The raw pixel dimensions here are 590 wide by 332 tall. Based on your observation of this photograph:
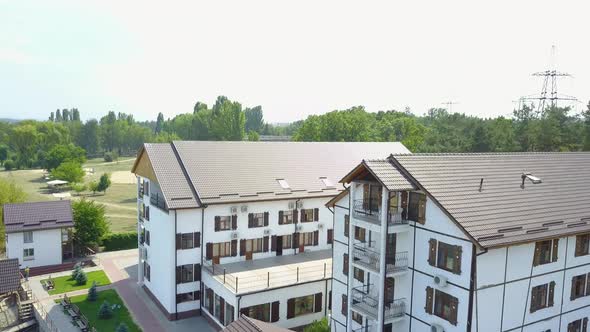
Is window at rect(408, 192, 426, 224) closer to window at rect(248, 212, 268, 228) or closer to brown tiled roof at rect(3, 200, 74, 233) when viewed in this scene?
window at rect(248, 212, 268, 228)

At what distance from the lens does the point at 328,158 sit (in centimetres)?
3862

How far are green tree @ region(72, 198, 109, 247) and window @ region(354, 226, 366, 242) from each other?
2786 cm

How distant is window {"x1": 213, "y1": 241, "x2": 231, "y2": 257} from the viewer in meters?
30.2

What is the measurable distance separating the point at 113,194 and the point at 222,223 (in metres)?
52.8

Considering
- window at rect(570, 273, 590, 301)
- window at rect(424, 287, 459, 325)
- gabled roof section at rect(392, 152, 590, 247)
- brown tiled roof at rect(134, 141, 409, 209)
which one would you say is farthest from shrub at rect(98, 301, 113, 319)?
window at rect(570, 273, 590, 301)

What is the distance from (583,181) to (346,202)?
1373 cm

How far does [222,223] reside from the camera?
30344mm

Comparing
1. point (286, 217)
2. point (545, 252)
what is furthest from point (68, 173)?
point (545, 252)

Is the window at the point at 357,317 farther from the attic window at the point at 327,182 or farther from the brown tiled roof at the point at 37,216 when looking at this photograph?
the brown tiled roof at the point at 37,216

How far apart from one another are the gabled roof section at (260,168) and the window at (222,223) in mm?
1235

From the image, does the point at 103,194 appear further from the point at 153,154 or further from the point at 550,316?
the point at 550,316

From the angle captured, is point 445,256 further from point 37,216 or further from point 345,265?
point 37,216

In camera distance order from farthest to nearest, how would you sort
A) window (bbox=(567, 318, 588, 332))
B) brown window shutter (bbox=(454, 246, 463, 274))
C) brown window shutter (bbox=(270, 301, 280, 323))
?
brown window shutter (bbox=(270, 301, 280, 323)), window (bbox=(567, 318, 588, 332)), brown window shutter (bbox=(454, 246, 463, 274))

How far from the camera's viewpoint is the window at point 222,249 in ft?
99.0
